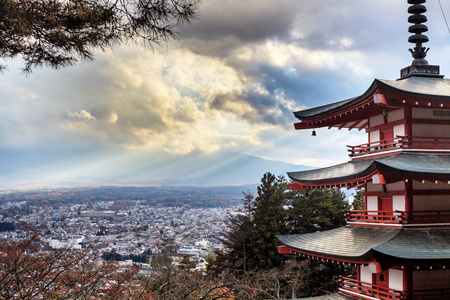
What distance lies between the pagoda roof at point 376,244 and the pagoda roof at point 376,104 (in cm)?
365

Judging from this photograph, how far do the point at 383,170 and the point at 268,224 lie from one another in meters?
20.8

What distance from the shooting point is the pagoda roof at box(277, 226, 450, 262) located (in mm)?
9898

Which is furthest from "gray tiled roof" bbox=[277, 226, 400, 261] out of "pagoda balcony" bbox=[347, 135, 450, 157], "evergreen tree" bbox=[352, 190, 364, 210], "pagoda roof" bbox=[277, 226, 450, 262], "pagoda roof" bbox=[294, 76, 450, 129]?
"evergreen tree" bbox=[352, 190, 364, 210]

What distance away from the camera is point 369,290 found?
11.8 metres

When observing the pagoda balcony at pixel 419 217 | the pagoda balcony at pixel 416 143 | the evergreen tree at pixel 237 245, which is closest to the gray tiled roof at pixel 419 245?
the pagoda balcony at pixel 419 217

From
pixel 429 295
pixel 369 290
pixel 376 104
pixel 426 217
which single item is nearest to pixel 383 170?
pixel 426 217

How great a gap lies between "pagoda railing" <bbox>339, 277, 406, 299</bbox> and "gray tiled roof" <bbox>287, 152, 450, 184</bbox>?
10.4 feet

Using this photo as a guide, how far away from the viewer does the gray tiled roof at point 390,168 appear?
10.2 meters

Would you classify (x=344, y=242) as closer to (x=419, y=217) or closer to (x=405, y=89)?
(x=419, y=217)

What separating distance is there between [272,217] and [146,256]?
13.4 meters

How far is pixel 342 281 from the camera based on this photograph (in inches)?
503

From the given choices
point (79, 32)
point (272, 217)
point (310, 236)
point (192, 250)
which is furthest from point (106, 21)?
point (192, 250)

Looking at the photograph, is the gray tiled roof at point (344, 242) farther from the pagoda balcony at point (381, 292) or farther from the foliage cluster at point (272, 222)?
the foliage cluster at point (272, 222)

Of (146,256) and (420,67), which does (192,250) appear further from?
(420,67)
